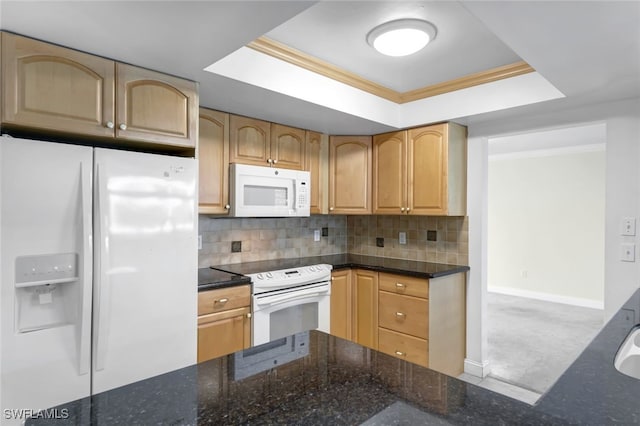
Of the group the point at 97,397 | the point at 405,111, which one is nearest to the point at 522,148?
the point at 405,111

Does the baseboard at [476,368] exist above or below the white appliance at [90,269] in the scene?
below

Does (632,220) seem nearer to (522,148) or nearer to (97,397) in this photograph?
(97,397)

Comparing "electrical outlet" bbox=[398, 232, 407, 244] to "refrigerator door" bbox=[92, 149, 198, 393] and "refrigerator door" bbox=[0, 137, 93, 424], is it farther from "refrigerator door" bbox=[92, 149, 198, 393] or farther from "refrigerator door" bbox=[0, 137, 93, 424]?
"refrigerator door" bbox=[0, 137, 93, 424]

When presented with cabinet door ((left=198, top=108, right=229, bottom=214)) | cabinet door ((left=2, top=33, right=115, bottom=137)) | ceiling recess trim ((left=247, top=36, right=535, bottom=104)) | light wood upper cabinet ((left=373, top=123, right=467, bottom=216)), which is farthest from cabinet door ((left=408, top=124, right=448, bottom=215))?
cabinet door ((left=2, top=33, right=115, bottom=137))

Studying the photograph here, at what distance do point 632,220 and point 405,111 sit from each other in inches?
70.6

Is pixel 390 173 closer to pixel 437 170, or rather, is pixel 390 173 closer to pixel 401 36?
pixel 437 170

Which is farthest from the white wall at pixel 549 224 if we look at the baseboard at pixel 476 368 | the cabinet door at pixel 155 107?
the cabinet door at pixel 155 107

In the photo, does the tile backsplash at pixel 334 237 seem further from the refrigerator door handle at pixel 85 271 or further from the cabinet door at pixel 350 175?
the refrigerator door handle at pixel 85 271

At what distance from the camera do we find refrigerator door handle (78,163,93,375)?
5.39 ft

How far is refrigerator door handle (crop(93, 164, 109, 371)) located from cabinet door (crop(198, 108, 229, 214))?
0.97 meters

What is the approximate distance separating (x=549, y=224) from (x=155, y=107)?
5928 millimetres

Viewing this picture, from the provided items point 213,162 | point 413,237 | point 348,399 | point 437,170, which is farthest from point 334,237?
point 348,399

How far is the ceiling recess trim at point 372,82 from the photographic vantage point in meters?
2.23

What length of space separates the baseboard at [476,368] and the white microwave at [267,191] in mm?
1944
